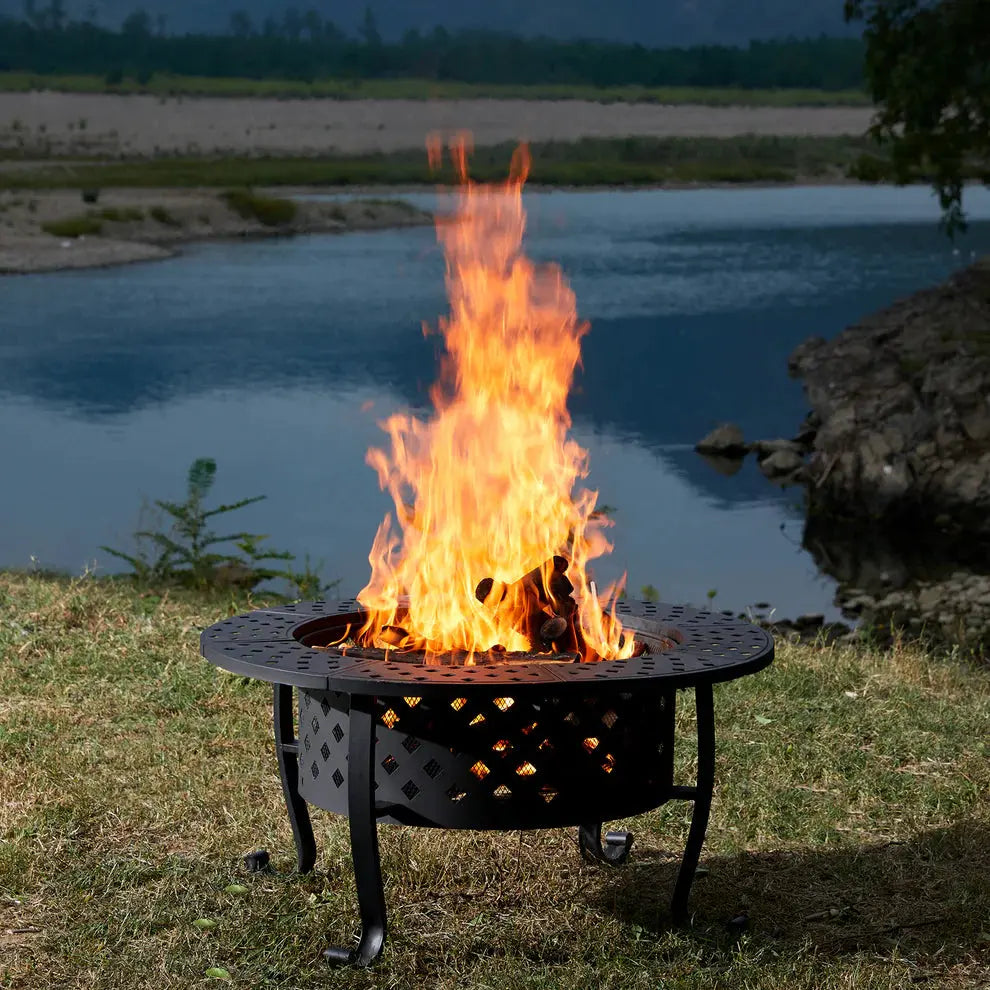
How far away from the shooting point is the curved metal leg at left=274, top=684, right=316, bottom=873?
4902mm

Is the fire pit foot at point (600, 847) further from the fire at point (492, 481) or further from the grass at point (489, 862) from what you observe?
the fire at point (492, 481)

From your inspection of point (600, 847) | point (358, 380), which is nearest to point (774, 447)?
point (358, 380)

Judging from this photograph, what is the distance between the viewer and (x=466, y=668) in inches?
164

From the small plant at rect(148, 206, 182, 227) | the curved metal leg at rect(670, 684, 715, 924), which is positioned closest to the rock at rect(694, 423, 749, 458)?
the curved metal leg at rect(670, 684, 715, 924)

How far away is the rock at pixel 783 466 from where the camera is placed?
17531 mm

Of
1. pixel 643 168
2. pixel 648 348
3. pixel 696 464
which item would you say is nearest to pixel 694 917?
pixel 696 464

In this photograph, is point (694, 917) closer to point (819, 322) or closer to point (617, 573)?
point (617, 573)

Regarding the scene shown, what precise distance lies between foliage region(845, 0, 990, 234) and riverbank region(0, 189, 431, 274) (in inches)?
840

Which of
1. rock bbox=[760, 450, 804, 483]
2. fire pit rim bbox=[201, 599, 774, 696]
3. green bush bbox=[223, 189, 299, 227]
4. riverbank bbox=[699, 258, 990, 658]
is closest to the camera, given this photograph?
fire pit rim bbox=[201, 599, 774, 696]

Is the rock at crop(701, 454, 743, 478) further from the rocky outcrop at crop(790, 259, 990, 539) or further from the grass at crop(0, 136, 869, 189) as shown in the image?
the grass at crop(0, 136, 869, 189)

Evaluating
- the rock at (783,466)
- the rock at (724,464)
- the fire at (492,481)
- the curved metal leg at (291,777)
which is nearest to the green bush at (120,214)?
the rock at (724,464)

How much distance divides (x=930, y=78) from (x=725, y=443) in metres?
4.76

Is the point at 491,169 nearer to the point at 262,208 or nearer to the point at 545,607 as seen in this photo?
the point at 262,208

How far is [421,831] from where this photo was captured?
5.24 metres
